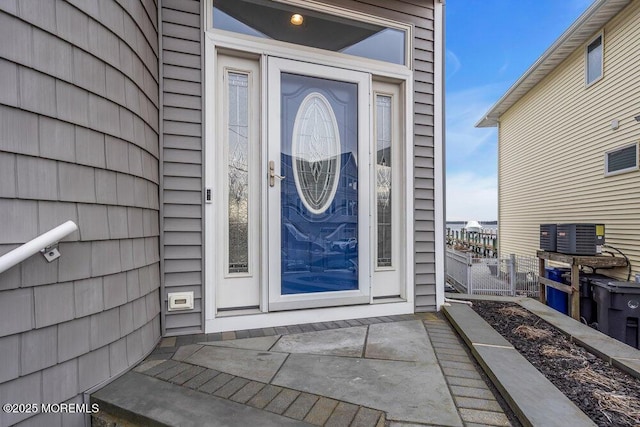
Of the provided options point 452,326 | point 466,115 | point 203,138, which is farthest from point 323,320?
point 466,115

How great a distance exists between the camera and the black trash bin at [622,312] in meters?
3.84

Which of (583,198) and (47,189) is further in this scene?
(583,198)

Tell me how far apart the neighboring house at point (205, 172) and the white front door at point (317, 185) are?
0.04 ft

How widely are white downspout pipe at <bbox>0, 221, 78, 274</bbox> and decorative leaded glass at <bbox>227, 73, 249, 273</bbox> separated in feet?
3.84

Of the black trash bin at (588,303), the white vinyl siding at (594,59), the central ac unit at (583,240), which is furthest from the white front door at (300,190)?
the white vinyl siding at (594,59)

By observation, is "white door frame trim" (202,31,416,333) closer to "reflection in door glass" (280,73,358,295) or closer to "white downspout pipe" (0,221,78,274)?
"reflection in door glass" (280,73,358,295)

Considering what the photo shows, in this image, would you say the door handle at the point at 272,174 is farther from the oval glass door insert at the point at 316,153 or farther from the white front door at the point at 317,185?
the oval glass door insert at the point at 316,153

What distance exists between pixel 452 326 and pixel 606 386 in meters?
0.98

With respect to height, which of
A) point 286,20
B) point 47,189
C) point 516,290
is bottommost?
point 516,290

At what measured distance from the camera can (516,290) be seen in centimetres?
672

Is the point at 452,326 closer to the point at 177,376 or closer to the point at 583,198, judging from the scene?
the point at 177,376

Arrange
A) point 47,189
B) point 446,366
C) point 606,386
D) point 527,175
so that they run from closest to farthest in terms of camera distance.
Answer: point 47,189
point 606,386
point 446,366
point 527,175

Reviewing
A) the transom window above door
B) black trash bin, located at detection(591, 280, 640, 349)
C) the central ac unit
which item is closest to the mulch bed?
black trash bin, located at detection(591, 280, 640, 349)

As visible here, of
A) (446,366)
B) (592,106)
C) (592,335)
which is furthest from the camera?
(592,106)
